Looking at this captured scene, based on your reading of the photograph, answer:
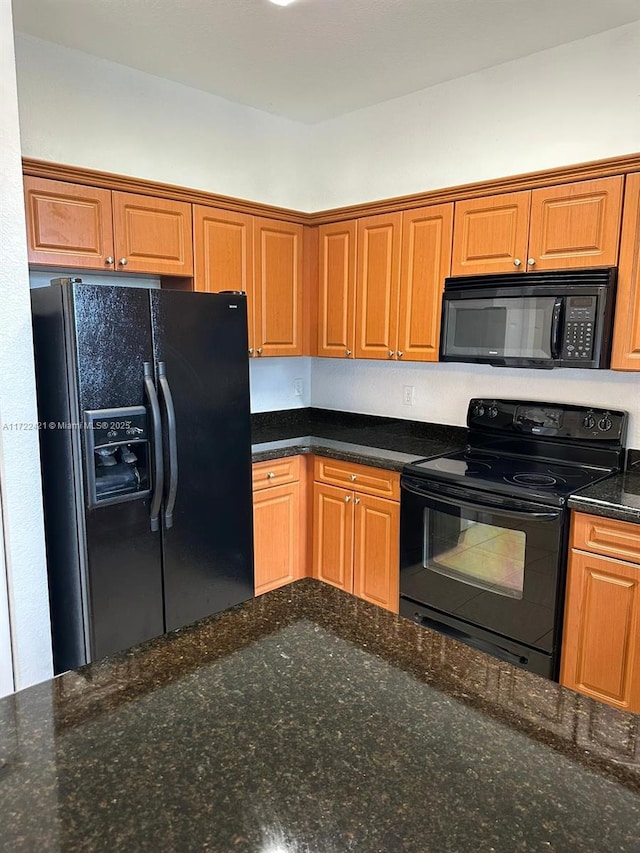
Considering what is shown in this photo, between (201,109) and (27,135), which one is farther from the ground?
Result: (201,109)

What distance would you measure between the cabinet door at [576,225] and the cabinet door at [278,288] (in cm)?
134

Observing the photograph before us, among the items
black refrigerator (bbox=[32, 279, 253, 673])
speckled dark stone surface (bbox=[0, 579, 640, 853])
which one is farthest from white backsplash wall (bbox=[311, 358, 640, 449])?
speckled dark stone surface (bbox=[0, 579, 640, 853])

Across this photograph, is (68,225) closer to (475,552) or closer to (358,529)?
(358,529)

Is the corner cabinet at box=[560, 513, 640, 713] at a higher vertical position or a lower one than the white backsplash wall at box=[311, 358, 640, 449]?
lower

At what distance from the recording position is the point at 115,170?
2832 millimetres

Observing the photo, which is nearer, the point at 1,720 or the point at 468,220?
the point at 1,720

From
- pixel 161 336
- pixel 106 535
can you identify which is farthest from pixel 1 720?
pixel 161 336

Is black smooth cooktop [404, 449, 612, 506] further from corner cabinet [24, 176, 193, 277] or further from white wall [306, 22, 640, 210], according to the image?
corner cabinet [24, 176, 193, 277]

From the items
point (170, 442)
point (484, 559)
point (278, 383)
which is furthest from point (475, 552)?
point (278, 383)

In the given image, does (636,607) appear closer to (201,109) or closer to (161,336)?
(161,336)

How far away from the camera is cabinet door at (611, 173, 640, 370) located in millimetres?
2178

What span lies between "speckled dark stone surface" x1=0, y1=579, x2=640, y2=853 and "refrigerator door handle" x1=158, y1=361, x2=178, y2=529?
1269 millimetres

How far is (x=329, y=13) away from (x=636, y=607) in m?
2.46

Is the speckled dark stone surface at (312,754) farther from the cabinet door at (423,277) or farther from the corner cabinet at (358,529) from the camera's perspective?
the cabinet door at (423,277)
